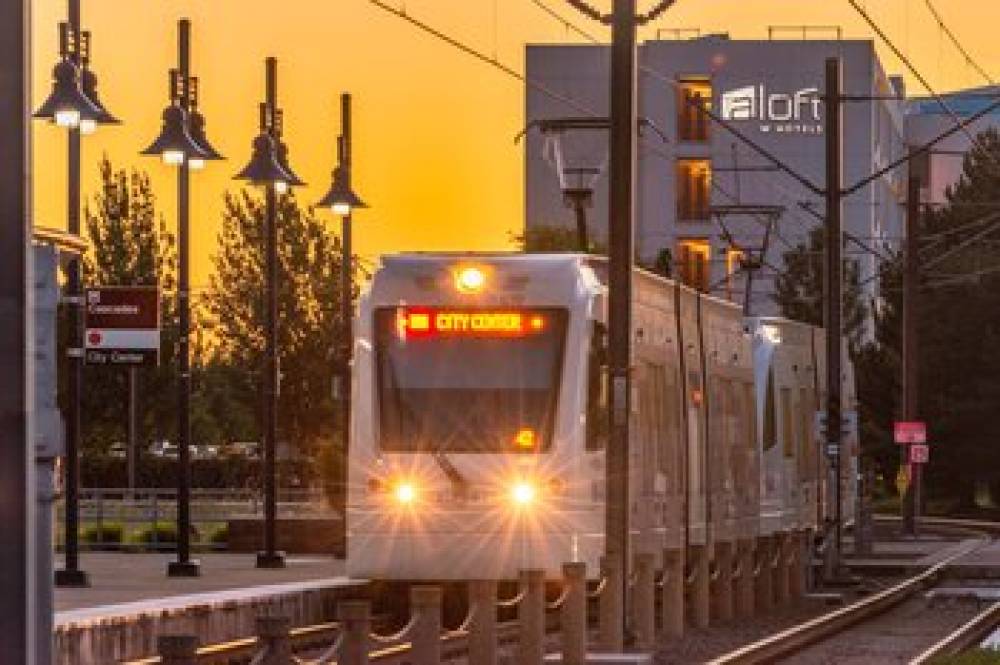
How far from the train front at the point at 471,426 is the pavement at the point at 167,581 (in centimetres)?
162

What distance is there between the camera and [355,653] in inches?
620

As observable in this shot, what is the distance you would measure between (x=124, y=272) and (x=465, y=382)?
56379mm

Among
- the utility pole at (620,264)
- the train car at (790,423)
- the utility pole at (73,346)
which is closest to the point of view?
the utility pole at (620,264)

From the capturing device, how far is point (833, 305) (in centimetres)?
4609

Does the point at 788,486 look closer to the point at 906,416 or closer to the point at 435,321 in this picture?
the point at 435,321

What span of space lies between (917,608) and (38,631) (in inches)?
1305

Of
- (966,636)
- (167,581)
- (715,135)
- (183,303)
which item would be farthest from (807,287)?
(966,636)

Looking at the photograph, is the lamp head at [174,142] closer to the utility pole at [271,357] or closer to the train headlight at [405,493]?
the utility pole at [271,357]

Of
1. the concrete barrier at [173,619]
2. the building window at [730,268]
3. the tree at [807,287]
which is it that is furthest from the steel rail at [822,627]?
the tree at [807,287]

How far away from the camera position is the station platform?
84.3ft

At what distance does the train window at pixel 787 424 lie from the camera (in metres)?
44.6

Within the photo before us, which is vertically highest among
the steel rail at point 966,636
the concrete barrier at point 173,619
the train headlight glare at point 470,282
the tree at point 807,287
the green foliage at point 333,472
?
the tree at point 807,287

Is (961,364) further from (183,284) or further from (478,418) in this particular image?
(478,418)

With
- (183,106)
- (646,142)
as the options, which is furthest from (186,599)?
(646,142)
